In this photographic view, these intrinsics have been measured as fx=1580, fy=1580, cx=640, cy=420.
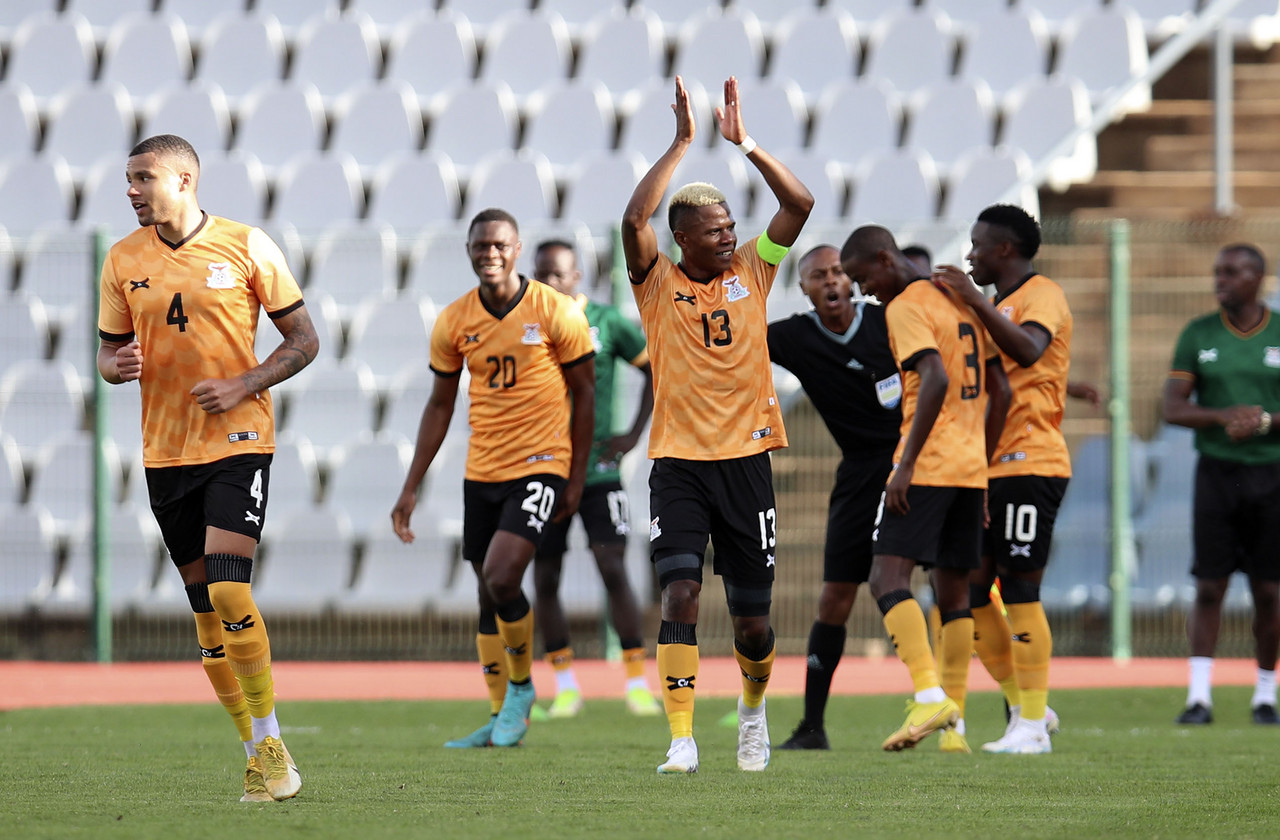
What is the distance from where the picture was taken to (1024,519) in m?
7.03

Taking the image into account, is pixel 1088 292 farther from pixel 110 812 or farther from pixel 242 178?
pixel 110 812

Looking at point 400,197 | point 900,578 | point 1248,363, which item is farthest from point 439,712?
point 400,197

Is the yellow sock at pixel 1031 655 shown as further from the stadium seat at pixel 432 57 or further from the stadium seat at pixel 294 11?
the stadium seat at pixel 294 11

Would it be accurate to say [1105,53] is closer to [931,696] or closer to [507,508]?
[507,508]

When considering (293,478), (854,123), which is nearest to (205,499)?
(293,478)

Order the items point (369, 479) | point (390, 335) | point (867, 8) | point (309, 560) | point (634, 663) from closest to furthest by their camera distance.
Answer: point (634, 663) < point (309, 560) < point (369, 479) < point (390, 335) < point (867, 8)

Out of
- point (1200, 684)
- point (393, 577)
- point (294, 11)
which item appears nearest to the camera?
point (1200, 684)

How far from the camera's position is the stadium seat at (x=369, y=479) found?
12914mm

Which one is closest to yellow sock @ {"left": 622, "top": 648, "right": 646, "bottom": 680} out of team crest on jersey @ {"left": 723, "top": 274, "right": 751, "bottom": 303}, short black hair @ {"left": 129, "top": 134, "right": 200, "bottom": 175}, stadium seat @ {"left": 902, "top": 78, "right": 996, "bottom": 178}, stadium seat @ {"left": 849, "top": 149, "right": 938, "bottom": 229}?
team crest on jersey @ {"left": 723, "top": 274, "right": 751, "bottom": 303}

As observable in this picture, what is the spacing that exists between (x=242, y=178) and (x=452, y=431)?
361 centimetres

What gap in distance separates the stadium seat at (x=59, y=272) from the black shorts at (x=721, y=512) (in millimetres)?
8623

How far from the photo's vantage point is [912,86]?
15.7 meters

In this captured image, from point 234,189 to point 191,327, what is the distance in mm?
10133

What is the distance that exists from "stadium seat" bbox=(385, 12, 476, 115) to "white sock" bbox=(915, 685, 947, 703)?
36.1 feet
